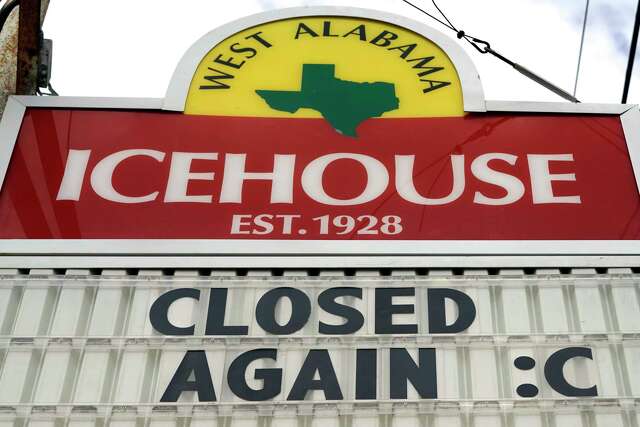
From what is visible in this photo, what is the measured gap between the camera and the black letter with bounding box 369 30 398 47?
21.4 feet

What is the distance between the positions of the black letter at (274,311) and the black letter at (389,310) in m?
0.41

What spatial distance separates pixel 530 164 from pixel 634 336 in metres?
1.39

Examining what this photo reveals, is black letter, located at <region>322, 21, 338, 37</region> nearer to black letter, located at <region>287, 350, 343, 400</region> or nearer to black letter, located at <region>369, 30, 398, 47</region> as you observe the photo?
black letter, located at <region>369, 30, 398, 47</region>

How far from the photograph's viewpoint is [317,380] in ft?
15.4

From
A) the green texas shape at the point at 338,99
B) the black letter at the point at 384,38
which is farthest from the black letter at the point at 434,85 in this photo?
the black letter at the point at 384,38

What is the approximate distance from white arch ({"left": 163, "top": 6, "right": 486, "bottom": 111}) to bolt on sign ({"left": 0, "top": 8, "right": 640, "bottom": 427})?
0.02m

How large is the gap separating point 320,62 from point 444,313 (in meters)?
2.36

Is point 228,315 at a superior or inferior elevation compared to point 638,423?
superior

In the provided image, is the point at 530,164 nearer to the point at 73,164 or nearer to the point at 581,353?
the point at 581,353

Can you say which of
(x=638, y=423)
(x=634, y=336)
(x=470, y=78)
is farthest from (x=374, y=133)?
(x=638, y=423)

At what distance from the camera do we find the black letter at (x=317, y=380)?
4648 millimetres

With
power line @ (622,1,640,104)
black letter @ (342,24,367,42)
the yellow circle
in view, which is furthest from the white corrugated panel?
power line @ (622,1,640,104)

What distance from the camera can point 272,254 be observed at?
5219mm

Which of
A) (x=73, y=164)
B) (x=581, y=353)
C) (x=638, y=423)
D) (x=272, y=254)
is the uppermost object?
(x=73, y=164)
